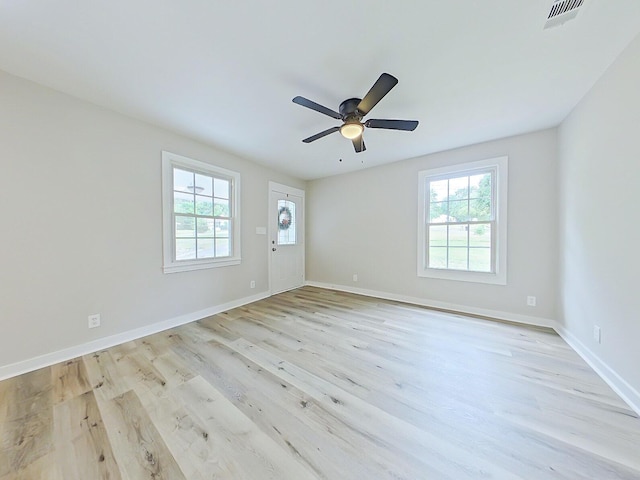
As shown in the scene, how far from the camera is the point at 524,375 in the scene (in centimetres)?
191

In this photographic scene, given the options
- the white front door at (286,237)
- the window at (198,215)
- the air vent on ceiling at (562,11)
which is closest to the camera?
the air vent on ceiling at (562,11)

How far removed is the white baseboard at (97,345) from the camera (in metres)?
1.95

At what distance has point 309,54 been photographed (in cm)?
172

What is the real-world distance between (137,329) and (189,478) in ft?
6.96

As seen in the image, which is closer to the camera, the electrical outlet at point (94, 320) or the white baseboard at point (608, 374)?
the white baseboard at point (608, 374)

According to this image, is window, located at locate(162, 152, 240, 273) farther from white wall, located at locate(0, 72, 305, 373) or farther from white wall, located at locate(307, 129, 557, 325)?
white wall, located at locate(307, 129, 557, 325)

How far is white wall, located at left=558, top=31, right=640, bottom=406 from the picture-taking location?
160 centimetres

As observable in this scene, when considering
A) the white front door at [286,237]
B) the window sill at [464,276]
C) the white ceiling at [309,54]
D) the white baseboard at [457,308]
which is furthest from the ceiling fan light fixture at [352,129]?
the white baseboard at [457,308]

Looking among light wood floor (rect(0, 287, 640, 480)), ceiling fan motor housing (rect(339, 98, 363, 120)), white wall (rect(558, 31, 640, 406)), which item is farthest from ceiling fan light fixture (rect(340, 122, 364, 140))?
light wood floor (rect(0, 287, 640, 480))

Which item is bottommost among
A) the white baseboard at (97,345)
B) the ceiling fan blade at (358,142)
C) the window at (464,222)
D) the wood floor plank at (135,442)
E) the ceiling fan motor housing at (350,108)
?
the wood floor plank at (135,442)

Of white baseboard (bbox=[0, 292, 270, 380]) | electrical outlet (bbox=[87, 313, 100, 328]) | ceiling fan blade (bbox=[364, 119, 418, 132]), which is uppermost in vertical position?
ceiling fan blade (bbox=[364, 119, 418, 132])

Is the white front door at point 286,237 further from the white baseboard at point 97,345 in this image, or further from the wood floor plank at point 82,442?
the wood floor plank at point 82,442

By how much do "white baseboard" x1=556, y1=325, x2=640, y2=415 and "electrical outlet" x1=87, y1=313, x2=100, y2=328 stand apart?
4429 mm

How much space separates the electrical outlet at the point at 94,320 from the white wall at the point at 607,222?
445 cm
